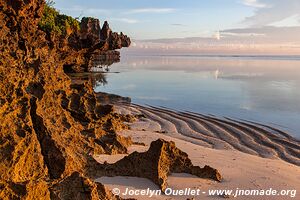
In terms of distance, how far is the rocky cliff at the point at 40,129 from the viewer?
475 cm

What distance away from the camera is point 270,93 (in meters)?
35.1

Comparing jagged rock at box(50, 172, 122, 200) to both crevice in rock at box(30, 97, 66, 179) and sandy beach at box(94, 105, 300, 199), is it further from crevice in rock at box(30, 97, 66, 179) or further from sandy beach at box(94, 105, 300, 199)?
sandy beach at box(94, 105, 300, 199)

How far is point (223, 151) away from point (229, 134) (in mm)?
4542

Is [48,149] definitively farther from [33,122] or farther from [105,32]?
[105,32]

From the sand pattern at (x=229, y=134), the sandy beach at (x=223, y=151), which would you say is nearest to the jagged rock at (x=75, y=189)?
the sandy beach at (x=223, y=151)

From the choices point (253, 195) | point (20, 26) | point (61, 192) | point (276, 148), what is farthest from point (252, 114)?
point (61, 192)

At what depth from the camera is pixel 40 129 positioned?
6520mm

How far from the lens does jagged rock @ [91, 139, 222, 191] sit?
732 cm

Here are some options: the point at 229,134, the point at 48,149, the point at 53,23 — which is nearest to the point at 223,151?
the point at 229,134

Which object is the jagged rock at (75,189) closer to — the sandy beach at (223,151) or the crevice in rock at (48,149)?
the crevice in rock at (48,149)

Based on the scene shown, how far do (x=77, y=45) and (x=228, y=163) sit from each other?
27.0 metres

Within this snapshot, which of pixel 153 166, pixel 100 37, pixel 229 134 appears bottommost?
pixel 229 134

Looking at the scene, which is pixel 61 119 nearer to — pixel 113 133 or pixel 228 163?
pixel 113 133

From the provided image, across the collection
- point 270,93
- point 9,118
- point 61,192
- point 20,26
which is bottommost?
point 270,93
